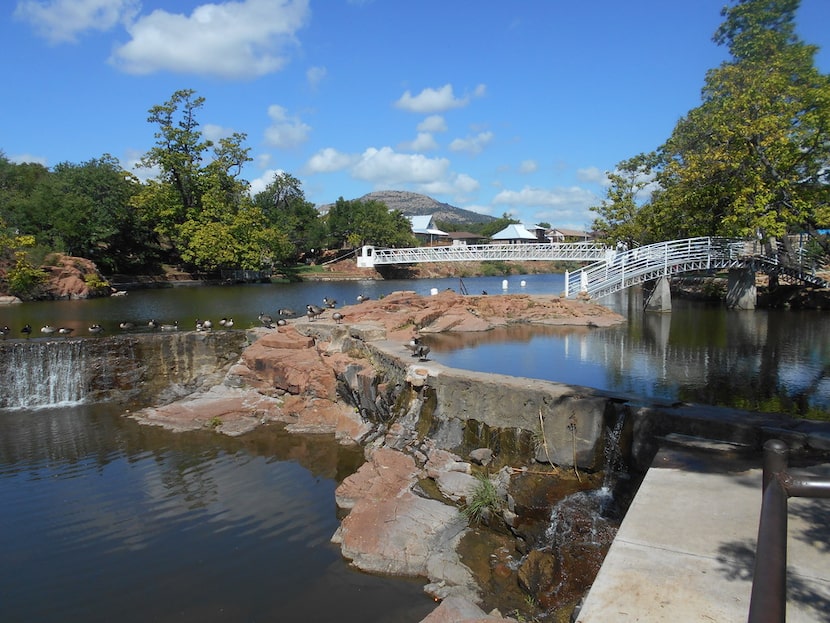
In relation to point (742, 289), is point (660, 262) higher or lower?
higher

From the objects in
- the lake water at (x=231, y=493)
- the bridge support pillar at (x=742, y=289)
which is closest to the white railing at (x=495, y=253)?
the bridge support pillar at (x=742, y=289)

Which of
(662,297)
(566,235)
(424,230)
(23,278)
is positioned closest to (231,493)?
(662,297)

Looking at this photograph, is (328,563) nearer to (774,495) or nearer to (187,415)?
(774,495)

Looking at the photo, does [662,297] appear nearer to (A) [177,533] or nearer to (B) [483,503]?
(B) [483,503]

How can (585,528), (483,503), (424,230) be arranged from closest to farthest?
(585,528)
(483,503)
(424,230)

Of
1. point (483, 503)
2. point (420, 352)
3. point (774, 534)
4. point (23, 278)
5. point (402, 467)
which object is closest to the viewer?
point (774, 534)

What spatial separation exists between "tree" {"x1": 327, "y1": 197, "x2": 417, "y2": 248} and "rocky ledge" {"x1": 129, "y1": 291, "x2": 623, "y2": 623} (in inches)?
2366

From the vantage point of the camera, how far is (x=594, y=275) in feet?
100

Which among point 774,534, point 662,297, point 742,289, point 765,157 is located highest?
point 765,157

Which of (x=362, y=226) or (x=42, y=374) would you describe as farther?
(x=362, y=226)

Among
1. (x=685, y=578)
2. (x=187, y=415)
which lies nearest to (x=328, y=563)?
(x=685, y=578)

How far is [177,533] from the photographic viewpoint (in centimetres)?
945

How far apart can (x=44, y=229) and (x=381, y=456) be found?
50558mm

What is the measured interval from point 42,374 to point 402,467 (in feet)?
44.6
